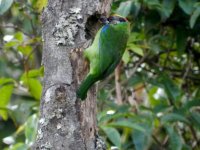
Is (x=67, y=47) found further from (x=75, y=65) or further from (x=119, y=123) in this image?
(x=119, y=123)

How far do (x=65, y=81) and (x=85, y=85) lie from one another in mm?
92

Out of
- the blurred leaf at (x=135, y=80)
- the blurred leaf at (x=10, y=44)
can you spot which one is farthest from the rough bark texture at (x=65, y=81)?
the blurred leaf at (x=135, y=80)

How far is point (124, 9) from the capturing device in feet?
10.3

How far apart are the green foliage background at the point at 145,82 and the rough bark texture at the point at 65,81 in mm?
737

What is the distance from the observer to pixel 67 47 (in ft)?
7.38

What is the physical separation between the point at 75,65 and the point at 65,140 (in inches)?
10.9

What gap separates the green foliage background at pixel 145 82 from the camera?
3.18 metres

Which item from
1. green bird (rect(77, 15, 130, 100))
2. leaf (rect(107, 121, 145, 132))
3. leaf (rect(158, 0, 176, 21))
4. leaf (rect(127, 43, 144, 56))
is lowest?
leaf (rect(107, 121, 145, 132))

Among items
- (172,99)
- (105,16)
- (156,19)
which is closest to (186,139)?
(172,99)

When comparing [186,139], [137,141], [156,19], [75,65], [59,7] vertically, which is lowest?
[186,139]

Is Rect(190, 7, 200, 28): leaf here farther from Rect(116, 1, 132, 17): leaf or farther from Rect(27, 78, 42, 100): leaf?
Rect(27, 78, 42, 100): leaf

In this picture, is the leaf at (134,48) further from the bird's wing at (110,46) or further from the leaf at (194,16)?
the bird's wing at (110,46)

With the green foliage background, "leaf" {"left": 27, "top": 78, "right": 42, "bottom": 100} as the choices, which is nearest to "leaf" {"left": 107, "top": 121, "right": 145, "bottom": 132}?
the green foliage background

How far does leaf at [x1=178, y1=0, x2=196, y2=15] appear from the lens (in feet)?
10.4
